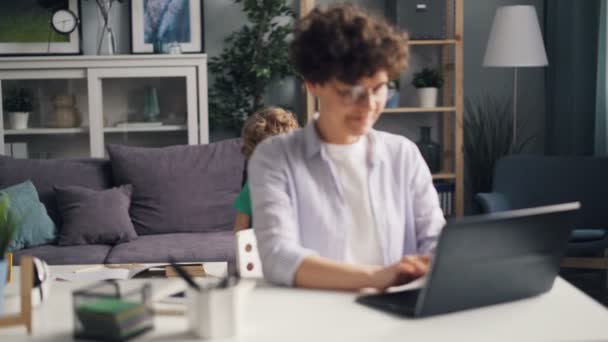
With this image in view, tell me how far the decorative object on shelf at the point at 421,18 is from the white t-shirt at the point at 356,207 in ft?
10.5

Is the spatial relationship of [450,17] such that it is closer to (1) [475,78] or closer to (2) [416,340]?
(1) [475,78]

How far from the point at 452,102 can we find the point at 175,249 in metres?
2.12

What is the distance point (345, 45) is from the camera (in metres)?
1.53

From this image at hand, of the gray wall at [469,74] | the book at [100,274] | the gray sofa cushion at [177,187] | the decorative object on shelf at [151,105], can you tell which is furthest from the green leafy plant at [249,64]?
the book at [100,274]

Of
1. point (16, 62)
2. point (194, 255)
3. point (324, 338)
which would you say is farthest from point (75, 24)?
point (324, 338)

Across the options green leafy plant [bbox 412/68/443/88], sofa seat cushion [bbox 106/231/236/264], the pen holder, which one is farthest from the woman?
green leafy plant [bbox 412/68/443/88]

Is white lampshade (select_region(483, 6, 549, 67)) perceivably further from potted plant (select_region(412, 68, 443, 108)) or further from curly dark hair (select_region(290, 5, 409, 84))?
curly dark hair (select_region(290, 5, 409, 84))

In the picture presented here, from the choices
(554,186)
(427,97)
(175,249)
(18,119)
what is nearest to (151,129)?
(18,119)

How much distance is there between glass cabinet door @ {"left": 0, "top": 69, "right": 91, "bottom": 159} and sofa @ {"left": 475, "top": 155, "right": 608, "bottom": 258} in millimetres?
2250

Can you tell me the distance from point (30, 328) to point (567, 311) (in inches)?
36.3

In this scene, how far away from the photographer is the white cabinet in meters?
4.54

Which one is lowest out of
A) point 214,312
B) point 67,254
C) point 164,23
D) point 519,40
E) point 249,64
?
point 67,254

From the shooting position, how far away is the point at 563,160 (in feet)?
13.3

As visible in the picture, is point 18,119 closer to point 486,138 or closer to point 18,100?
point 18,100
